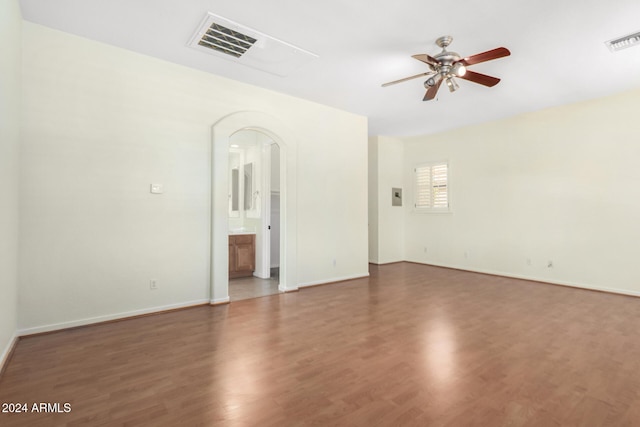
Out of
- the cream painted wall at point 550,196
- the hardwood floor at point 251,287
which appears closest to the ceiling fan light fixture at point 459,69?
the cream painted wall at point 550,196

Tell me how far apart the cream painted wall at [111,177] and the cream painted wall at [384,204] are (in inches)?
141

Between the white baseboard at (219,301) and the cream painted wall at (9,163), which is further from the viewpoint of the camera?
the white baseboard at (219,301)

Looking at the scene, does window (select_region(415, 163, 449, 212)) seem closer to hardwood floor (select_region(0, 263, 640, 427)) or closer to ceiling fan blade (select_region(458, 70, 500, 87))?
hardwood floor (select_region(0, 263, 640, 427))

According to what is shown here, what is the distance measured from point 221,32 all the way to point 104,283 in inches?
114

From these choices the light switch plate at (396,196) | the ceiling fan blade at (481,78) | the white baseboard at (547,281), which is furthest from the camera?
the light switch plate at (396,196)

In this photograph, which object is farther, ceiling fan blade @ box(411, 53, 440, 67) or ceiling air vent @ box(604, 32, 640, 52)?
ceiling air vent @ box(604, 32, 640, 52)

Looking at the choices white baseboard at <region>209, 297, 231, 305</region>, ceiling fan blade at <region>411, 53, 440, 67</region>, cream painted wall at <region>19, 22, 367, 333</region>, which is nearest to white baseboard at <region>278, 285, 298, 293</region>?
white baseboard at <region>209, 297, 231, 305</region>

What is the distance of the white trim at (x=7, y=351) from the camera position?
91.2 inches

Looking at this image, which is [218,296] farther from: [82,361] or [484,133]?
[484,133]

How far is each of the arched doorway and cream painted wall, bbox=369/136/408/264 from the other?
306 centimetres

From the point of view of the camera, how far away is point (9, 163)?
8.20 ft

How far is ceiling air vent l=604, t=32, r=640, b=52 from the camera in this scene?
3.10 metres

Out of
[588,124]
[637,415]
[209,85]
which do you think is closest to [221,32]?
[209,85]

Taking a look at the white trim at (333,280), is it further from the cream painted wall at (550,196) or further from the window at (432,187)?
the window at (432,187)
